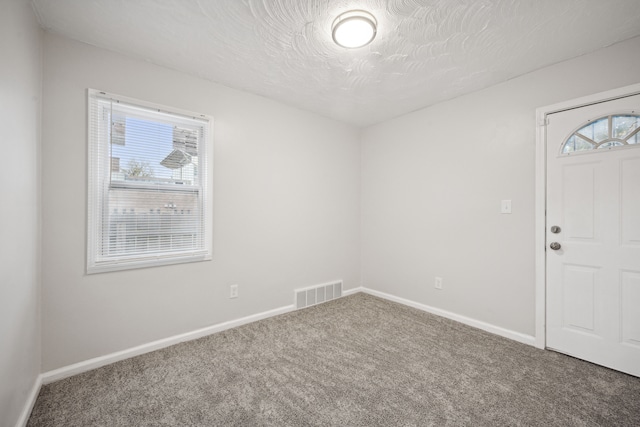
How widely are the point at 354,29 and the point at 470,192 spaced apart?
2.07 metres

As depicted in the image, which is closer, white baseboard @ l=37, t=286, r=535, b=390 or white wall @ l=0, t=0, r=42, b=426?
white wall @ l=0, t=0, r=42, b=426

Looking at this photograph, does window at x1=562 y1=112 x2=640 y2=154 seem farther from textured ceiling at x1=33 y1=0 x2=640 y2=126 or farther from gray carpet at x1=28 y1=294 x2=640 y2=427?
gray carpet at x1=28 y1=294 x2=640 y2=427

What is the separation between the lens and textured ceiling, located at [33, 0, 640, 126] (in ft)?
5.55

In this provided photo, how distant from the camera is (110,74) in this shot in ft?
7.04

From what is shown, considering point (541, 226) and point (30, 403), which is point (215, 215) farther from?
point (541, 226)

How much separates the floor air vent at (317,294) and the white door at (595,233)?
7.37ft

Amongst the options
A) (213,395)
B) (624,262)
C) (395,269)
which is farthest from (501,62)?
(213,395)

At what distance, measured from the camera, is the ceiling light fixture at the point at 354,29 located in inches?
67.9

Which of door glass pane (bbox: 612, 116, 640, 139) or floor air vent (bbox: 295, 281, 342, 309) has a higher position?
door glass pane (bbox: 612, 116, 640, 139)

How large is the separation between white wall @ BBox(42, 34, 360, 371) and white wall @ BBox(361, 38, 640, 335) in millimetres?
574

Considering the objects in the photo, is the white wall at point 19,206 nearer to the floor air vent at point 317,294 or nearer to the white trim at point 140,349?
the white trim at point 140,349

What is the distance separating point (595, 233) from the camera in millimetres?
2164

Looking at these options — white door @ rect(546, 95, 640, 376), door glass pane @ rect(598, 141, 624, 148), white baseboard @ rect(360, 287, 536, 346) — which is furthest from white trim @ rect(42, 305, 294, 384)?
door glass pane @ rect(598, 141, 624, 148)

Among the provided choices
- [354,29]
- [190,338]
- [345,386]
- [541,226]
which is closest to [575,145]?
[541,226]
